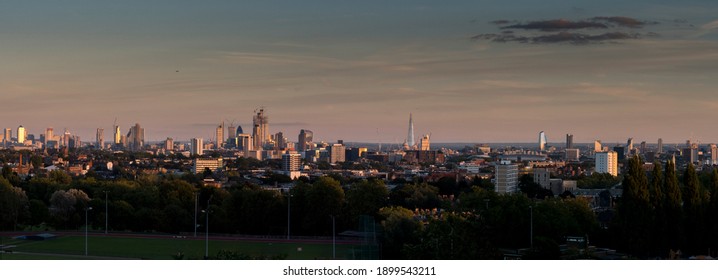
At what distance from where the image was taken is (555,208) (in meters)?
19.0

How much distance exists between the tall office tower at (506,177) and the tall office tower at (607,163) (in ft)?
34.4

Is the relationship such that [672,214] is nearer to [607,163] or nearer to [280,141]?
[607,163]

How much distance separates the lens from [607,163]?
66250 millimetres

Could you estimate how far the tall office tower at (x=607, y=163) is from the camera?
64.5 metres

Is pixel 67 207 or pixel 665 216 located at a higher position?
pixel 665 216

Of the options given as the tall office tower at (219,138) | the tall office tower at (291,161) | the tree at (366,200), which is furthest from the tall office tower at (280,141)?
the tree at (366,200)

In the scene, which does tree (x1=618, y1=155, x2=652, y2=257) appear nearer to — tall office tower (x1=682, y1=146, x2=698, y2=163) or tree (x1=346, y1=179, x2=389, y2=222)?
tall office tower (x1=682, y1=146, x2=698, y2=163)

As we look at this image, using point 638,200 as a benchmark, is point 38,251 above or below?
below

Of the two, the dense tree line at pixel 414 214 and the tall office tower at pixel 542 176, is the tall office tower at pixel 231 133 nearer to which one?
the tall office tower at pixel 542 176

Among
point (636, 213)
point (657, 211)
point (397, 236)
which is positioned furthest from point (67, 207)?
point (657, 211)

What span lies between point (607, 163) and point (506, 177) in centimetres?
Answer: 1548

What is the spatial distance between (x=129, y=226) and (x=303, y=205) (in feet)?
14.4
